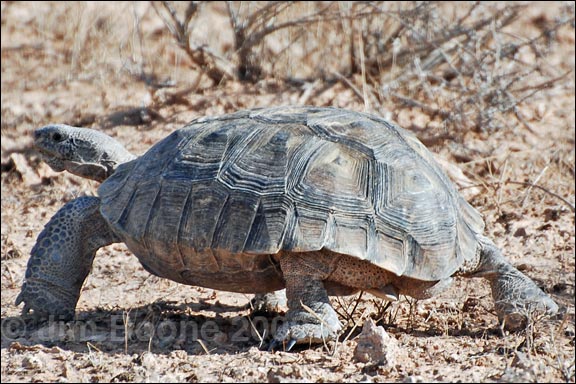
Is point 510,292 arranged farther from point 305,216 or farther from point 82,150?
point 82,150

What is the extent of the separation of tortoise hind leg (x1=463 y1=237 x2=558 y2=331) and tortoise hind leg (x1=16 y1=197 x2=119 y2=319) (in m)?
2.44

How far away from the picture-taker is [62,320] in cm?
576

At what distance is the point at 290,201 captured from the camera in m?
4.74

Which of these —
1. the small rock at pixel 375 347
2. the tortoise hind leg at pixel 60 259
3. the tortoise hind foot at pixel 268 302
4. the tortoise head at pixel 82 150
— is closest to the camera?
the small rock at pixel 375 347

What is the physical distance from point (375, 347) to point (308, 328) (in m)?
0.51

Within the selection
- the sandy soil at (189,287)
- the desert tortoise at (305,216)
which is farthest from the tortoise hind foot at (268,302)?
the desert tortoise at (305,216)

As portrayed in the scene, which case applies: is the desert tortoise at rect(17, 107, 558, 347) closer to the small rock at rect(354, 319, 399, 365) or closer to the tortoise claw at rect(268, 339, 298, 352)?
the tortoise claw at rect(268, 339, 298, 352)

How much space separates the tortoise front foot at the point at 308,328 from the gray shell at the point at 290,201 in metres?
0.34

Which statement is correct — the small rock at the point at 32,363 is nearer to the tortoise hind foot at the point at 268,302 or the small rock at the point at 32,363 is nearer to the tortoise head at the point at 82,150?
the tortoise hind foot at the point at 268,302

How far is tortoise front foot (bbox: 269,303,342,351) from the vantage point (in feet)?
15.6

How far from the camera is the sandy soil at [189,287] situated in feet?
14.7

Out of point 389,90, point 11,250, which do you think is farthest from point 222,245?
point 389,90

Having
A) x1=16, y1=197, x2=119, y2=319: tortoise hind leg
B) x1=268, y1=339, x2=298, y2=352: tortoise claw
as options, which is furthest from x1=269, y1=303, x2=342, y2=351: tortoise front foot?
x1=16, y1=197, x2=119, y2=319: tortoise hind leg

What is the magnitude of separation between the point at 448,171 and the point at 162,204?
384 cm
